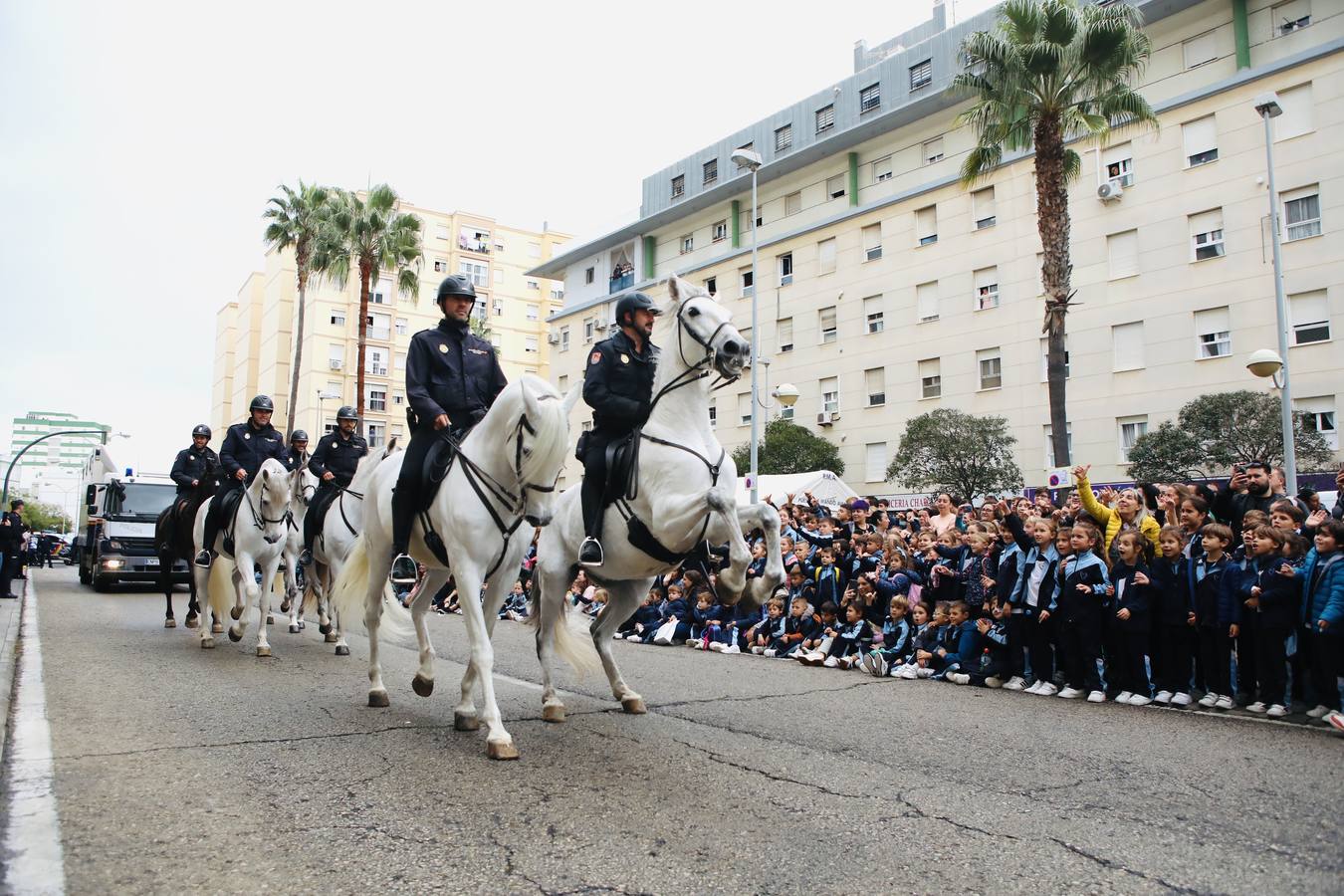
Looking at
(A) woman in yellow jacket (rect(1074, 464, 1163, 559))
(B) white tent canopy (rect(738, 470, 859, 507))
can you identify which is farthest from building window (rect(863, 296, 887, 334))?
(A) woman in yellow jacket (rect(1074, 464, 1163, 559))

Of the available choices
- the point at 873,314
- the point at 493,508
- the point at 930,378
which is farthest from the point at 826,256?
the point at 493,508

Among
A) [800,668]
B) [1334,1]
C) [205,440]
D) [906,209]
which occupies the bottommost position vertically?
[800,668]

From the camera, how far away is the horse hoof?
503cm

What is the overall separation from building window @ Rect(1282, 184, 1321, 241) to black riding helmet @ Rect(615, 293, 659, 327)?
28739 mm

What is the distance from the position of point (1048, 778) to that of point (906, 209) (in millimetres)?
35737

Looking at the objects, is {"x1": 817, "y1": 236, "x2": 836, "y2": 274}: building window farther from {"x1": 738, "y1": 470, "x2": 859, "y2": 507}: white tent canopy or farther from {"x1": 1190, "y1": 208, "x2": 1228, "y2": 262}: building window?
{"x1": 738, "y1": 470, "x2": 859, "y2": 507}: white tent canopy

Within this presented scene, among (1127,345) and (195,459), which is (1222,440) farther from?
(195,459)

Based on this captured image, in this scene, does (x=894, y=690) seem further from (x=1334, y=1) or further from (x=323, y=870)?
(x=1334, y=1)

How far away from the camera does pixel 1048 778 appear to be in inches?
193

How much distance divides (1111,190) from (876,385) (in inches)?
459

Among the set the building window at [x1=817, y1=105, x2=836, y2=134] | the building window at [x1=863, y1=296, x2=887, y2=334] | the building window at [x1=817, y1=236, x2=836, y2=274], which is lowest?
the building window at [x1=863, y1=296, x2=887, y2=334]

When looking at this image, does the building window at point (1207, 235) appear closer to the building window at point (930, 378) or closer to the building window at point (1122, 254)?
the building window at point (1122, 254)

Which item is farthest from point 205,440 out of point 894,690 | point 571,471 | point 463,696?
point 571,471

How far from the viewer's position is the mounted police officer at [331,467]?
11.3 metres
